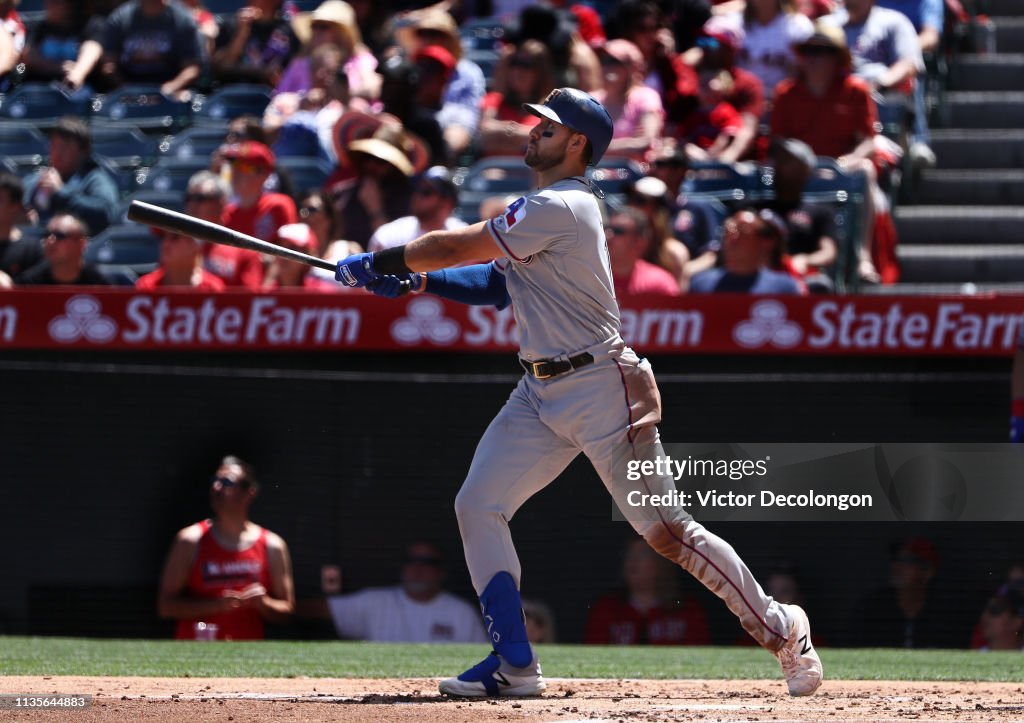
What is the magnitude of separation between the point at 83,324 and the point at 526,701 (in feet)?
13.3

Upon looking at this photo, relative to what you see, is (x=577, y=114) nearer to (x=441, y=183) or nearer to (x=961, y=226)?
(x=441, y=183)

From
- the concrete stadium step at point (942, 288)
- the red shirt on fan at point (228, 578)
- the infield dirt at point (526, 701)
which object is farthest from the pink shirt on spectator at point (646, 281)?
the infield dirt at point (526, 701)

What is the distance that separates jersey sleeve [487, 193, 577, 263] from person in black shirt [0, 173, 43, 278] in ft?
17.4

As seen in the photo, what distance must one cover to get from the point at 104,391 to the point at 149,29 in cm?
467

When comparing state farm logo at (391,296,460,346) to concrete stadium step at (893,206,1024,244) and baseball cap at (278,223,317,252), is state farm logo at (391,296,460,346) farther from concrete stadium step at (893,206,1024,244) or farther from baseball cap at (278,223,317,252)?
concrete stadium step at (893,206,1024,244)

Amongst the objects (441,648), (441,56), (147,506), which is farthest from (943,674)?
(441,56)

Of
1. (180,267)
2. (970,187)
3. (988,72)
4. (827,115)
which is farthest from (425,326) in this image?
(988,72)

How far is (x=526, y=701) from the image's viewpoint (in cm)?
500

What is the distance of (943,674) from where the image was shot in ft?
20.4

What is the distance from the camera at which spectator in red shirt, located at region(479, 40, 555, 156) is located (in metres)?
10.2

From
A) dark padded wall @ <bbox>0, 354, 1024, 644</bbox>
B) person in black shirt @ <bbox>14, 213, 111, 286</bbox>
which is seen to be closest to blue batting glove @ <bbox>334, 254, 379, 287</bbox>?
dark padded wall @ <bbox>0, 354, 1024, 644</bbox>

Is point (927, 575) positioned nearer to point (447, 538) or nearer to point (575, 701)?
point (447, 538)

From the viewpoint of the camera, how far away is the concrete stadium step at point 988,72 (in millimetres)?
11961

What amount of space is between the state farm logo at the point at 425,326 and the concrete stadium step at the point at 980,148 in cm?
477
